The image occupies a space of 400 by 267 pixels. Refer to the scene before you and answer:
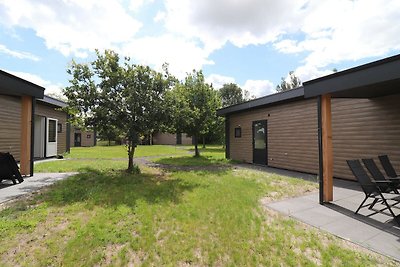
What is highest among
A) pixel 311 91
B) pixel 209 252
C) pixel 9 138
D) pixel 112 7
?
pixel 112 7

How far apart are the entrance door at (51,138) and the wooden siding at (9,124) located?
1589mm

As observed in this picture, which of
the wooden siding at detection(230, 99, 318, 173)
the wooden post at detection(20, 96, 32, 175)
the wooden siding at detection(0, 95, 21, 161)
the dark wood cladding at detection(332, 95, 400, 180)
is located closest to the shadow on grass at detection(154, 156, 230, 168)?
the wooden siding at detection(230, 99, 318, 173)

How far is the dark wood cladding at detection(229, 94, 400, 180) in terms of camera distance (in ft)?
18.4

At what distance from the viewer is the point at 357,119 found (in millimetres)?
6273

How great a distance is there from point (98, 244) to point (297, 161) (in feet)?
24.9

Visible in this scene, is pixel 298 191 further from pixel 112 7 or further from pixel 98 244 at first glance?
pixel 112 7

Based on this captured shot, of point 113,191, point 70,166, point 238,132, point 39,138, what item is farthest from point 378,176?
point 39,138

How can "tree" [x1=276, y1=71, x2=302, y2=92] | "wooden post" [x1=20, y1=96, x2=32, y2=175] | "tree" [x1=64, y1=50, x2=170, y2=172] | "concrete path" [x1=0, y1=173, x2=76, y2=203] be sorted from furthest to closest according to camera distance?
"tree" [x1=276, y1=71, x2=302, y2=92], "tree" [x1=64, y1=50, x2=170, y2=172], "wooden post" [x1=20, y1=96, x2=32, y2=175], "concrete path" [x1=0, y1=173, x2=76, y2=203]

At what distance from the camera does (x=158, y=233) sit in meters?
2.98

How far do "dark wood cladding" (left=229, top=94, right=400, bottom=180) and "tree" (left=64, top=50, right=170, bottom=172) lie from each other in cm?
516

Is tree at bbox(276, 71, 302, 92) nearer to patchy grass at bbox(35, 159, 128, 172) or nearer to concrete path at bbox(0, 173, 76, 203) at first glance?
patchy grass at bbox(35, 159, 128, 172)

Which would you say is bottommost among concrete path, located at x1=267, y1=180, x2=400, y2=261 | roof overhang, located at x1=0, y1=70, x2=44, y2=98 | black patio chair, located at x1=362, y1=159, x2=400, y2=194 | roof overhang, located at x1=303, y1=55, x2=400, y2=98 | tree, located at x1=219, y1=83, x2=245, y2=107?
concrete path, located at x1=267, y1=180, x2=400, y2=261

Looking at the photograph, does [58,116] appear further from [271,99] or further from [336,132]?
[336,132]

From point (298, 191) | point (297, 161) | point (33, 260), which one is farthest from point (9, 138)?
point (297, 161)
